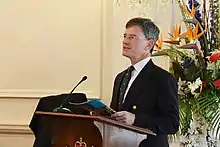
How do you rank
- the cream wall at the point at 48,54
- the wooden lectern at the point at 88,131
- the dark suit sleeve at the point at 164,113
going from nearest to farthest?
1. the wooden lectern at the point at 88,131
2. the dark suit sleeve at the point at 164,113
3. the cream wall at the point at 48,54

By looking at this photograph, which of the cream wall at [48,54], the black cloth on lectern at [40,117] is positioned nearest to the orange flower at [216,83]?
the black cloth on lectern at [40,117]

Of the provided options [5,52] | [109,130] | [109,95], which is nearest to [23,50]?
[5,52]

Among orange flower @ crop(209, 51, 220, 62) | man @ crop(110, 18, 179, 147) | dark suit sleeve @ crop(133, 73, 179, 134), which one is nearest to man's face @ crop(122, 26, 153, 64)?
man @ crop(110, 18, 179, 147)

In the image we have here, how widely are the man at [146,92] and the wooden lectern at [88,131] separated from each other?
0.12 m

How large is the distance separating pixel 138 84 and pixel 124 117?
0.99 feet

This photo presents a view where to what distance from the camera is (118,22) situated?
→ 3.40 metres

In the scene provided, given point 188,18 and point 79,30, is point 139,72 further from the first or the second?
→ point 79,30

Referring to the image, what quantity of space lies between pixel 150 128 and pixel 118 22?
1.44 meters

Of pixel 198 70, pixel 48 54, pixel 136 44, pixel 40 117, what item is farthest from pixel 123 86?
pixel 48 54

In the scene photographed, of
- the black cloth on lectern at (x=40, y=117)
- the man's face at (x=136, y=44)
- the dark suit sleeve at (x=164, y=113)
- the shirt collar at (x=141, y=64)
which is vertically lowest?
the black cloth on lectern at (x=40, y=117)

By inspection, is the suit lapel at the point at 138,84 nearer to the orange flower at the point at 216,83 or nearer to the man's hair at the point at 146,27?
the man's hair at the point at 146,27

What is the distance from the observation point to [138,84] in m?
2.26

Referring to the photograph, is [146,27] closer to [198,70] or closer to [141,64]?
[141,64]

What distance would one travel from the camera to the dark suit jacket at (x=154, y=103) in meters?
2.12
